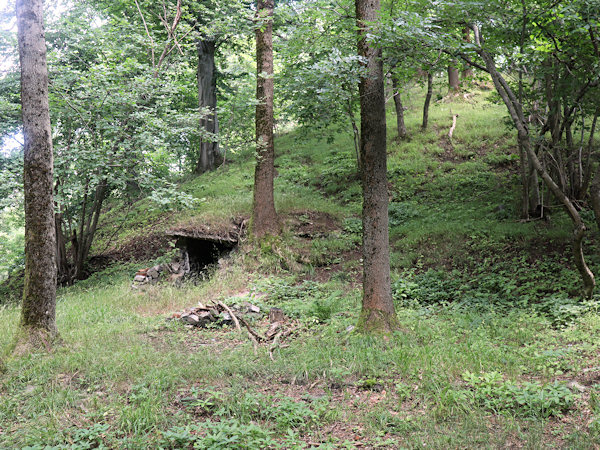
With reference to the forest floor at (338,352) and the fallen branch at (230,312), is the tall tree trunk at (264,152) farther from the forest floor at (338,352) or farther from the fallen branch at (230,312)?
the fallen branch at (230,312)

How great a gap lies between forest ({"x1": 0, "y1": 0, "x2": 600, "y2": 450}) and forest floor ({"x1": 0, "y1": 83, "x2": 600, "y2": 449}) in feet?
0.11

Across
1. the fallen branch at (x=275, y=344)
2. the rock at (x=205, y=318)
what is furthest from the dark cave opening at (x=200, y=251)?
the fallen branch at (x=275, y=344)

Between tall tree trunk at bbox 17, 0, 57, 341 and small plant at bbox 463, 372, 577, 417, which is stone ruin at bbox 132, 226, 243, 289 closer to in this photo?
tall tree trunk at bbox 17, 0, 57, 341

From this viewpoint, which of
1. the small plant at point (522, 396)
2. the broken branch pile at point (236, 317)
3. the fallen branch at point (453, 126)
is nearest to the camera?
the small plant at point (522, 396)

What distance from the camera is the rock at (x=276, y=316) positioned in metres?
6.97

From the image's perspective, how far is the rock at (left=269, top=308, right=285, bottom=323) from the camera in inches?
275

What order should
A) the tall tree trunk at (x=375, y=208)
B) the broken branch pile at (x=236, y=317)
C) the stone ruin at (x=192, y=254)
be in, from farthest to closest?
the stone ruin at (x=192, y=254) < the broken branch pile at (x=236, y=317) < the tall tree trunk at (x=375, y=208)

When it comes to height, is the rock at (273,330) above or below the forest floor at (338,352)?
below

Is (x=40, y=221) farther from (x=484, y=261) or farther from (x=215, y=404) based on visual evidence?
(x=484, y=261)

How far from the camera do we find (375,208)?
5.75m

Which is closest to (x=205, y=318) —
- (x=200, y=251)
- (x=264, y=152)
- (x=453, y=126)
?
(x=200, y=251)

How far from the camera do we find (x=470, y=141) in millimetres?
15797

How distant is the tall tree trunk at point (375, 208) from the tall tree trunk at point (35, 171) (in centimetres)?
417

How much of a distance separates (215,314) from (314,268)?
3434 mm
